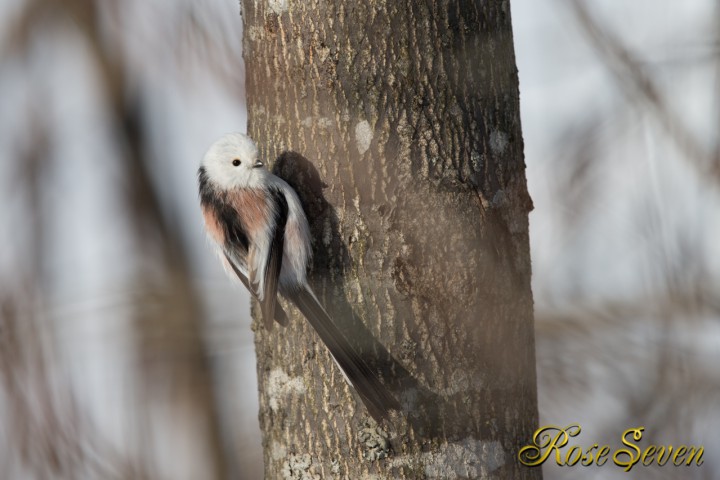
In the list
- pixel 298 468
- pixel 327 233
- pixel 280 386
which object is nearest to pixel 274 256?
pixel 327 233

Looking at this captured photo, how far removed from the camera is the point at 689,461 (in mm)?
3223

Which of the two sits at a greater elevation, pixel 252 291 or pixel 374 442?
pixel 252 291

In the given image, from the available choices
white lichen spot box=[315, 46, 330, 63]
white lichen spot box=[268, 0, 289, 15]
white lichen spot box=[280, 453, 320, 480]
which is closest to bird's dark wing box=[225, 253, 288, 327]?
white lichen spot box=[280, 453, 320, 480]

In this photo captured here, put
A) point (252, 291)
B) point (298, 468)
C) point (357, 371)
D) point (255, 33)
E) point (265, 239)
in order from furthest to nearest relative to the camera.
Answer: point (265, 239) → point (252, 291) → point (255, 33) → point (298, 468) → point (357, 371)

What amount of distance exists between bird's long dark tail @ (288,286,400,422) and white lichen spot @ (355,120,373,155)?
1.61 ft

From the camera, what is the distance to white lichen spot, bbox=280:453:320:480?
2047 millimetres

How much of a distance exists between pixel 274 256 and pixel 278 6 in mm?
785

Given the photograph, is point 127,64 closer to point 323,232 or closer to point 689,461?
point 323,232

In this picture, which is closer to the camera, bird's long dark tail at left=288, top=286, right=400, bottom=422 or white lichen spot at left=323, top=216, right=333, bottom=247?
bird's long dark tail at left=288, top=286, right=400, bottom=422

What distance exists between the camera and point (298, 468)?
2.07 metres

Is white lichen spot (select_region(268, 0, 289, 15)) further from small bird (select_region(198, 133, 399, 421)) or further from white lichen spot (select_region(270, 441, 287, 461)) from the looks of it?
white lichen spot (select_region(270, 441, 287, 461))

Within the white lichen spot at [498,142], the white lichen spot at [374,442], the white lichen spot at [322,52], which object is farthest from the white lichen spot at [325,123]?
the white lichen spot at [374,442]

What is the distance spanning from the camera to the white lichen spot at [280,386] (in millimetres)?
2111

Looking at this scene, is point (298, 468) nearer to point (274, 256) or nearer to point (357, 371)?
point (357, 371)
